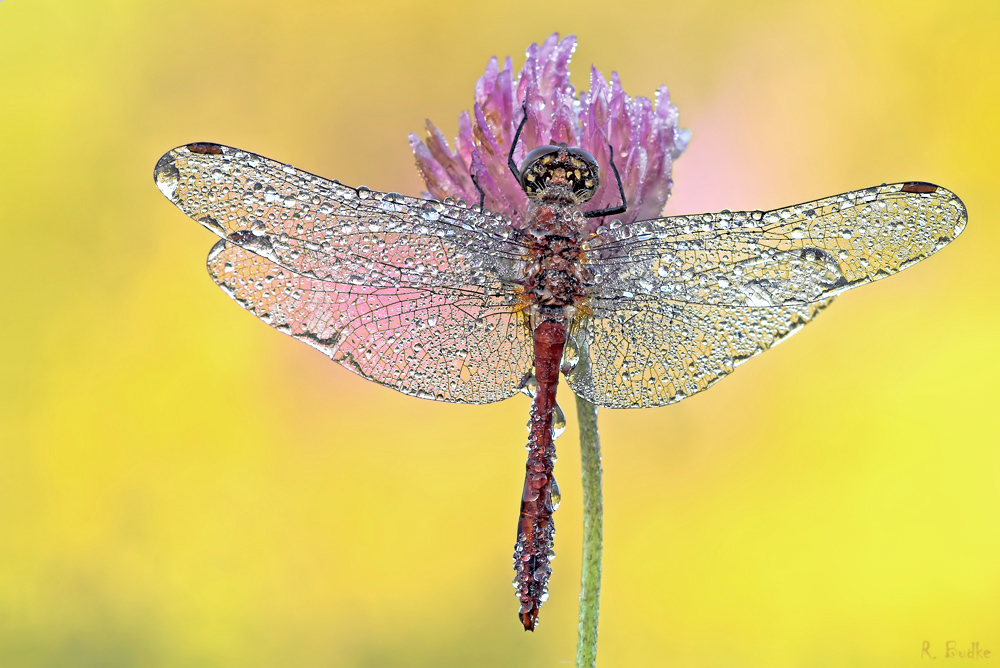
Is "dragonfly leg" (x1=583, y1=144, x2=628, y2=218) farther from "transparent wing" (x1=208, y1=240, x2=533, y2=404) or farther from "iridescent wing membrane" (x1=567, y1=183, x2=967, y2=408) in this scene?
"transparent wing" (x1=208, y1=240, x2=533, y2=404)

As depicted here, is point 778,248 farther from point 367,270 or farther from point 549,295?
point 367,270

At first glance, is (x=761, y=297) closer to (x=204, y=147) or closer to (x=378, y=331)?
(x=378, y=331)

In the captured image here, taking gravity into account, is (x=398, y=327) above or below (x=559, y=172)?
below

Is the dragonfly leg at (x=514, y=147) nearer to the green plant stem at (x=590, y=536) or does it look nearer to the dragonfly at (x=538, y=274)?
the dragonfly at (x=538, y=274)

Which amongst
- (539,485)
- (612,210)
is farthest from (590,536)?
(612,210)

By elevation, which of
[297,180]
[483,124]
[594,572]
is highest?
[483,124]

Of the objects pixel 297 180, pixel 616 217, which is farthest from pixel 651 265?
pixel 297 180

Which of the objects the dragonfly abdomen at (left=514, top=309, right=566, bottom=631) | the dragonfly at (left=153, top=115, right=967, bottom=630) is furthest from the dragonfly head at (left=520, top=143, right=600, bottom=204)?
the dragonfly abdomen at (left=514, top=309, right=566, bottom=631)
